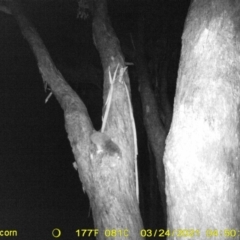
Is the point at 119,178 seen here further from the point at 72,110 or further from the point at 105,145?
the point at 72,110

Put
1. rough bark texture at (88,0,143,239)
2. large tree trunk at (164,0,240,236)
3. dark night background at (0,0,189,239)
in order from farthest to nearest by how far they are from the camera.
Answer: dark night background at (0,0,189,239)
rough bark texture at (88,0,143,239)
large tree trunk at (164,0,240,236)

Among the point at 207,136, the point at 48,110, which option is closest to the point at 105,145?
the point at 207,136

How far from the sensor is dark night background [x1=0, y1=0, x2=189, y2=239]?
6.96 m

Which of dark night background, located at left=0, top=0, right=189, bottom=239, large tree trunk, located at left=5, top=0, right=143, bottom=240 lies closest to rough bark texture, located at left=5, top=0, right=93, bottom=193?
large tree trunk, located at left=5, top=0, right=143, bottom=240

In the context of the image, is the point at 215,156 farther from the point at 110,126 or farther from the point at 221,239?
the point at 110,126

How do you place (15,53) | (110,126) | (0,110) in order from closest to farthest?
(110,126) < (15,53) < (0,110)

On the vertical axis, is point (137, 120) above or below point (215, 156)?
above

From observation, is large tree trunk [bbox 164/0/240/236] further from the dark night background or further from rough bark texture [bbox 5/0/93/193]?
the dark night background

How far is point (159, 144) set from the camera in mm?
5848

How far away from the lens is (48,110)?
1435 centimetres

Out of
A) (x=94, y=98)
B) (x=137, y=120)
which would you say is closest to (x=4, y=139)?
(x=94, y=98)

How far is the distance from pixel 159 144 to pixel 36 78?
664 centimetres

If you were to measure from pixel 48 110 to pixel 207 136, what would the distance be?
12504mm

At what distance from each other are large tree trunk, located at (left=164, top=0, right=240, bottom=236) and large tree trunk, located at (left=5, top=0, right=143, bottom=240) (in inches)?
18.0
